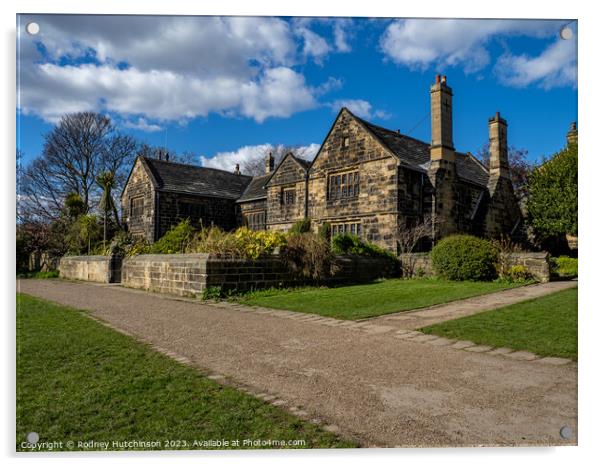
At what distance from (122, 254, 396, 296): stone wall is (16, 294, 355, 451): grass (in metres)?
6.65

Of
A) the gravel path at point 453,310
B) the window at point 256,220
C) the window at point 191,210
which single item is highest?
the window at point 191,210

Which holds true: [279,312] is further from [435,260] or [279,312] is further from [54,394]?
[435,260]

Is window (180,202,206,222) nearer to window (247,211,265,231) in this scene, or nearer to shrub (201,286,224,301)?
window (247,211,265,231)

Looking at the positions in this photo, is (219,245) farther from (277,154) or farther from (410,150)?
(410,150)

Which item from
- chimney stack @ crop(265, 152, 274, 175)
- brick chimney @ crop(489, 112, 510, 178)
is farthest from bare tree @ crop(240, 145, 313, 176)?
brick chimney @ crop(489, 112, 510, 178)

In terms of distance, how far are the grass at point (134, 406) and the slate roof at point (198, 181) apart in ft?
70.6

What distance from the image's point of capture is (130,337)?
639 cm

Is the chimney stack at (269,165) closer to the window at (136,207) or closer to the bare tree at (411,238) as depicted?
the window at (136,207)

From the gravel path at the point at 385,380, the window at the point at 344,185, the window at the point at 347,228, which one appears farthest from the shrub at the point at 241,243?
the window at the point at 344,185

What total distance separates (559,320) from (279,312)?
5037mm

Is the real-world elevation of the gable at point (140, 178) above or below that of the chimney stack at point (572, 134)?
above

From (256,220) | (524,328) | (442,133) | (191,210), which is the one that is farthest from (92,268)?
(524,328)

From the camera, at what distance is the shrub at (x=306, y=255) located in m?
13.4
